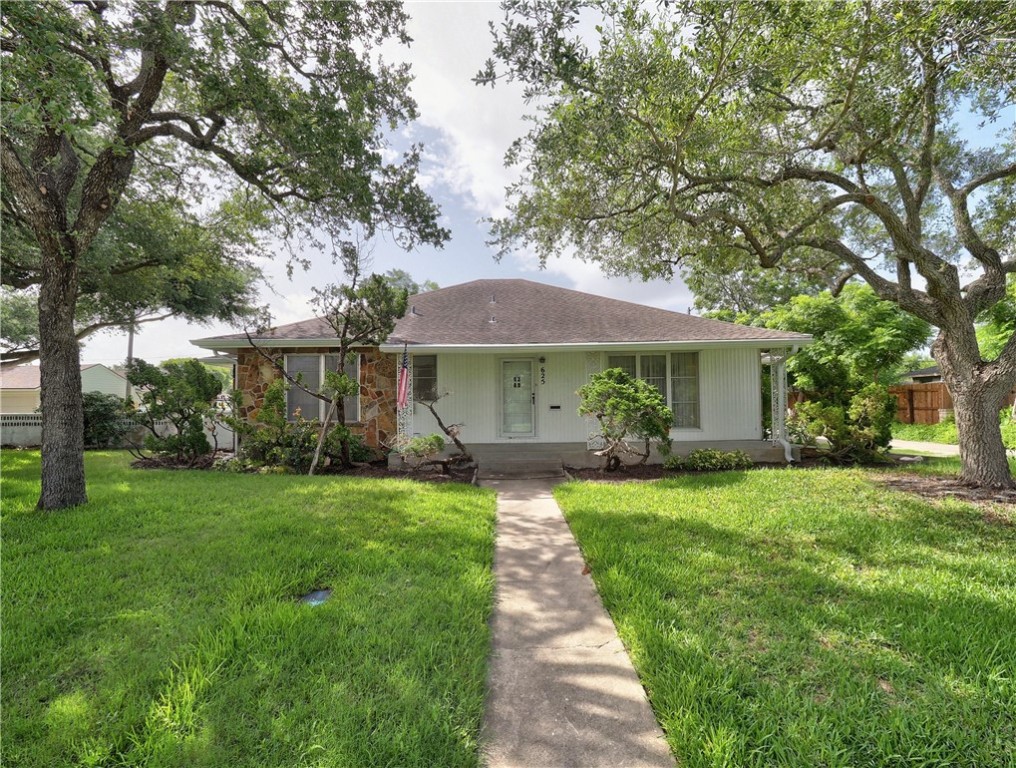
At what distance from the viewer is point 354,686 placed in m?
2.18

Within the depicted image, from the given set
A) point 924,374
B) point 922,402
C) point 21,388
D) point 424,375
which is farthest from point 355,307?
point 21,388

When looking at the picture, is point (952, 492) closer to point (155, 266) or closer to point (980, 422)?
point (980, 422)

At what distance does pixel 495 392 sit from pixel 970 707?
8215 mm

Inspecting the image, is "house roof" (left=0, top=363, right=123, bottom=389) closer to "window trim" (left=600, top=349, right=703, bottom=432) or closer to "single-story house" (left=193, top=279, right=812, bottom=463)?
"single-story house" (left=193, top=279, right=812, bottom=463)

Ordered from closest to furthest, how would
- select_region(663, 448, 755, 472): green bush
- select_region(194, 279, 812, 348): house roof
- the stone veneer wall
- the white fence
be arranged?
select_region(663, 448, 755, 472): green bush
select_region(194, 279, 812, 348): house roof
the stone veneer wall
the white fence

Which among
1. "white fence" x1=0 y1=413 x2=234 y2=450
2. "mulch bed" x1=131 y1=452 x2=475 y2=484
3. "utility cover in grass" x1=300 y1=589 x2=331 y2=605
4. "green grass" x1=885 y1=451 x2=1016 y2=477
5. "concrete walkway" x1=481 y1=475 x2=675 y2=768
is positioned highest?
"white fence" x1=0 y1=413 x2=234 y2=450

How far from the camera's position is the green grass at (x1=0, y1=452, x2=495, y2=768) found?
1866 mm

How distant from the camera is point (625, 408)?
23.6ft

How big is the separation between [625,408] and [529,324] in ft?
12.9

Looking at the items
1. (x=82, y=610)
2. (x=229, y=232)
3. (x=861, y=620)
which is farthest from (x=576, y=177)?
(x=229, y=232)

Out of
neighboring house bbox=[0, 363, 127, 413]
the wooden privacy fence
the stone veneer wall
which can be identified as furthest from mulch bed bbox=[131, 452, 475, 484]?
neighboring house bbox=[0, 363, 127, 413]

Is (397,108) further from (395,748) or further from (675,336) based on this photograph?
(395,748)

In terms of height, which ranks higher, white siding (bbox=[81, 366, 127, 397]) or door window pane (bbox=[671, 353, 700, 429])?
white siding (bbox=[81, 366, 127, 397])

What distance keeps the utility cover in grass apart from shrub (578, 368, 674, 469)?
5283mm
